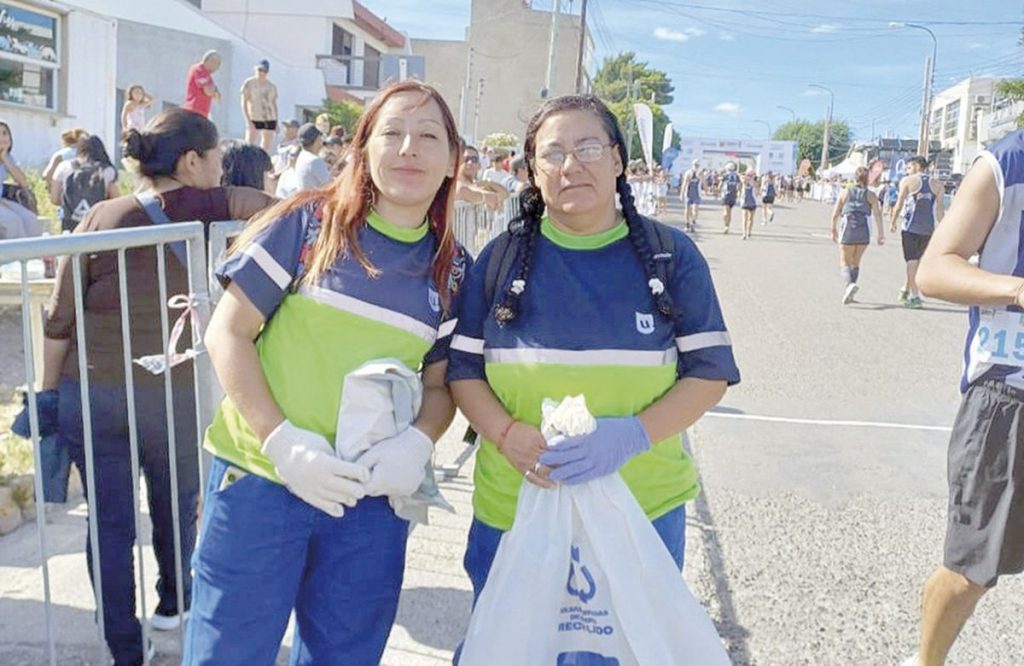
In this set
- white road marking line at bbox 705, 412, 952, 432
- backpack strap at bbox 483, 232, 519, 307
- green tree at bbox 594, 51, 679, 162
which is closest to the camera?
backpack strap at bbox 483, 232, 519, 307

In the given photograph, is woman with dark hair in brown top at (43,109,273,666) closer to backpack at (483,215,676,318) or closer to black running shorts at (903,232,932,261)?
backpack at (483,215,676,318)

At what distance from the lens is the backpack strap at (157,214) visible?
10.0 feet

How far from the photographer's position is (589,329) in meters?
2.25

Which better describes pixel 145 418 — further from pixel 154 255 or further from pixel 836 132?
pixel 836 132

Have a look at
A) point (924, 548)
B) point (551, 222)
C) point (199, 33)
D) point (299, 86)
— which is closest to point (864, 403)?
point (924, 548)

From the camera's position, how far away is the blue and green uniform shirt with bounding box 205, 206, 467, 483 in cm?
217

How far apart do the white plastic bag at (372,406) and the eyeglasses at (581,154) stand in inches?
24.0

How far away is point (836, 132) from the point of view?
131375 millimetres

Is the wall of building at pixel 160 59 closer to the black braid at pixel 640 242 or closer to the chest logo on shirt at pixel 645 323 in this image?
the black braid at pixel 640 242

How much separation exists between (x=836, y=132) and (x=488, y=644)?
458ft

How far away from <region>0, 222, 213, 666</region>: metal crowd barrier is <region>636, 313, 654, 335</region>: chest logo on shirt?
51.9 inches

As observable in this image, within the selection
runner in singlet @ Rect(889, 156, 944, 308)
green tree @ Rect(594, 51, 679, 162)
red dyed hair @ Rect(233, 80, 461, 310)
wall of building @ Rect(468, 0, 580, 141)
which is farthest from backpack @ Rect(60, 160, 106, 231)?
green tree @ Rect(594, 51, 679, 162)

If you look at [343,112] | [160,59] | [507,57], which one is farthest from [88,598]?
[507,57]

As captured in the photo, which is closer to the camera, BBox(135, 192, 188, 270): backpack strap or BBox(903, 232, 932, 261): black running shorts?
BBox(135, 192, 188, 270): backpack strap
